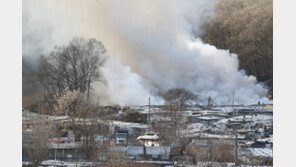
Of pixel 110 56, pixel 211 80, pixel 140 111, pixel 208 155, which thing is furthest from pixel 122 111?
pixel 208 155

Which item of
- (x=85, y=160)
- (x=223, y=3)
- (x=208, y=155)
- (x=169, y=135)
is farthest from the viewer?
(x=223, y=3)

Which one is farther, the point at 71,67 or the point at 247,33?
the point at 71,67

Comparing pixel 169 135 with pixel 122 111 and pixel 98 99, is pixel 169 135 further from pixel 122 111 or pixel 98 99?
pixel 98 99

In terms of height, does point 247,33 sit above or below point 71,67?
above

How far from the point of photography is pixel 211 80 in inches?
349

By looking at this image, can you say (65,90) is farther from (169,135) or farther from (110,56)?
(169,135)

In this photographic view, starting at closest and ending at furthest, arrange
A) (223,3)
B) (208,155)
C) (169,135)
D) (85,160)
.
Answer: (208,155)
(85,160)
(169,135)
(223,3)

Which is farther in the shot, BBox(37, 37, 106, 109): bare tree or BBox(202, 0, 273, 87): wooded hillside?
BBox(37, 37, 106, 109): bare tree

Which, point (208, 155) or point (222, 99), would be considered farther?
point (222, 99)

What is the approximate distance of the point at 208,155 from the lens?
671cm

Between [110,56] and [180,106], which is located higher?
[110,56]

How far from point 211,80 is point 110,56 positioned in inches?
95.0

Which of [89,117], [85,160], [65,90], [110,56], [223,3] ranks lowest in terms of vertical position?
[85,160]

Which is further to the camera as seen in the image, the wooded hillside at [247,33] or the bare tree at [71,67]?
the bare tree at [71,67]
